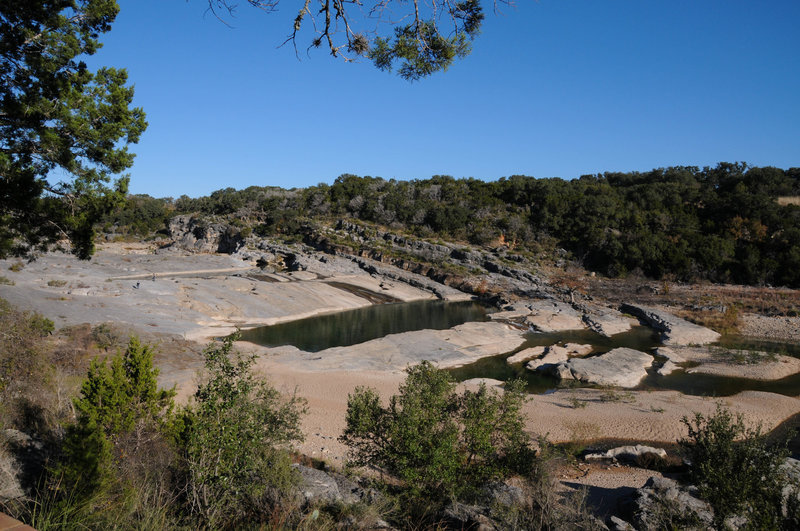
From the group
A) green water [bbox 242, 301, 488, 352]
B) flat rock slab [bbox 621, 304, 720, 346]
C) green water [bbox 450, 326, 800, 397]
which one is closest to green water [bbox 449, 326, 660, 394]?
green water [bbox 450, 326, 800, 397]

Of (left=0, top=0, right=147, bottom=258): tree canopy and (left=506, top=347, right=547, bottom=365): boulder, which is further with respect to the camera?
(left=506, top=347, right=547, bottom=365): boulder

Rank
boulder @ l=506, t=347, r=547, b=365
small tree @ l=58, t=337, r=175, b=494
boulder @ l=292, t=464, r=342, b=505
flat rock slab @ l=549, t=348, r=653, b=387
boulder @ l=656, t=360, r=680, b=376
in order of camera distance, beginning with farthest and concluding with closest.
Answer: boulder @ l=506, t=347, r=547, b=365, boulder @ l=656, t=360, r=680, b=376, flat rock slab @ l=549, t=348, r=653, b=387, boulder @ l=292, t=464, r=342, b=505, small tree @ l=58, t=337, r=175, b=494

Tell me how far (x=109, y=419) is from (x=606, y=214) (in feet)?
262

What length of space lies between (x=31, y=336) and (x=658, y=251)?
68.1 meters

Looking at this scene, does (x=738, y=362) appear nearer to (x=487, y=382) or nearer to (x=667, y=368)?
(x=667, y=368)

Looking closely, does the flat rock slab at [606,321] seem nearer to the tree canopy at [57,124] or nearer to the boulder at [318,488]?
the boulder at [318,488]

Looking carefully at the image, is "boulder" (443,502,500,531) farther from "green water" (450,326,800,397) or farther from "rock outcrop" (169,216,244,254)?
"rock outcrop" (169,216,244,254)

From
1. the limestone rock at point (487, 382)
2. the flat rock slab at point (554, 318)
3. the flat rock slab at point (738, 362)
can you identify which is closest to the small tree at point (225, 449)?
the limestone rock at point (487, 382)

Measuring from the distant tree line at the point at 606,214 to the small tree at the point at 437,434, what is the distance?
200 feet

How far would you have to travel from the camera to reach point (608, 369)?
2697cm

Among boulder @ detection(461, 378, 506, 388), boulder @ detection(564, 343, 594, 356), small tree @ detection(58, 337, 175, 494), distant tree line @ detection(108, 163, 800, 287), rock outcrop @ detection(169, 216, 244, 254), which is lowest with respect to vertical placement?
boulder @ detection(461, 378, 506, 388)

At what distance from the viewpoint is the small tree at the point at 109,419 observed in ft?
26.6

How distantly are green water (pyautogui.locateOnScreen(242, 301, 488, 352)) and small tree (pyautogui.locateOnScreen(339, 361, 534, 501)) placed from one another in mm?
22641

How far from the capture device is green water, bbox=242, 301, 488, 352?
1378 inches
